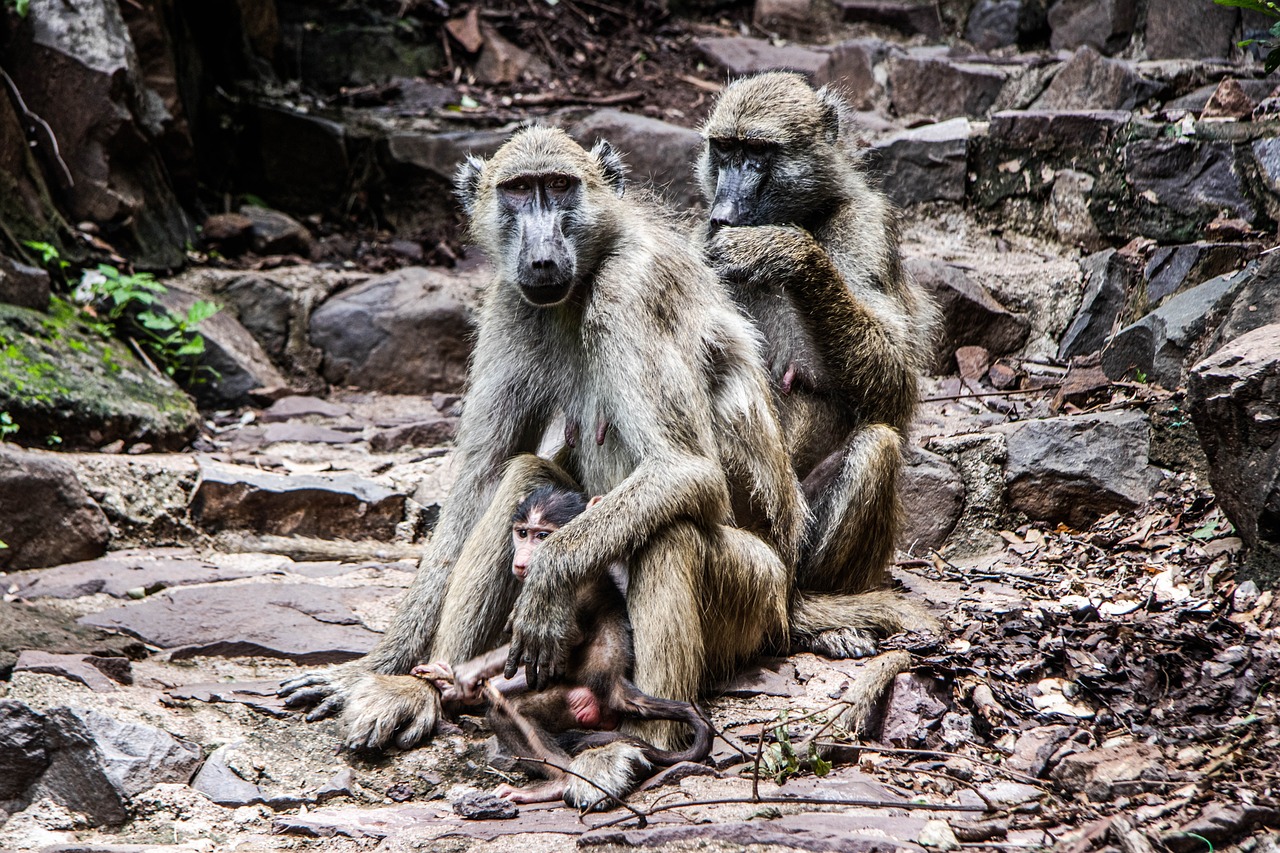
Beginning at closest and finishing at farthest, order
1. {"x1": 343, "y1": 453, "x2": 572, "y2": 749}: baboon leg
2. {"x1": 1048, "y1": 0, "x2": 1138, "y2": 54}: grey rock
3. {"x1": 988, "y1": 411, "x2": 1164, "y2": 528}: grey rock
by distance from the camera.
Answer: {"x1": 343, "y1": 453, "x2": 572, "y2": 749}: baboon leg → {"x1": 988, "y1": 411, "x2": 1164, "y2": 528}: grey rock → {"x1": 1048, "y1": 0, "x2": 1138, "y2": 54}: grey rock

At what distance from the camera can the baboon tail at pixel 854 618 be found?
14.7 feet

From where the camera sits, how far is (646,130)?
890 cm

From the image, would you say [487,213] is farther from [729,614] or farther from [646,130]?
[646,130]

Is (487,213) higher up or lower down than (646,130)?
lower down

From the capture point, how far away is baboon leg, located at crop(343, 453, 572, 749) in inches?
156

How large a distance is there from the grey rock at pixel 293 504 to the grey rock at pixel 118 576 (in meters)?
0.40

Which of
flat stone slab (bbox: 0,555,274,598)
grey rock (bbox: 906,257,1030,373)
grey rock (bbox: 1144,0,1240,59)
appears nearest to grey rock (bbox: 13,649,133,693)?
flat stone slab (bbox: 0,555,274,598)

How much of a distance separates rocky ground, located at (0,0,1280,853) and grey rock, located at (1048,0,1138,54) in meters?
0.04

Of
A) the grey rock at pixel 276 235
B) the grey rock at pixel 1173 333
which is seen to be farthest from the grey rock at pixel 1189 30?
the grey rock at pixel 276 235

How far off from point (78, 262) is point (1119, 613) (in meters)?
6.46

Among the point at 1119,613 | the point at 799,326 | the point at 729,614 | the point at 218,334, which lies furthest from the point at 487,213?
the point at 218,334

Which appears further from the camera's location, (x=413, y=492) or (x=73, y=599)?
(x=413, y=492)

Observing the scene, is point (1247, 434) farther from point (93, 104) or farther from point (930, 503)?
point (93, 104)

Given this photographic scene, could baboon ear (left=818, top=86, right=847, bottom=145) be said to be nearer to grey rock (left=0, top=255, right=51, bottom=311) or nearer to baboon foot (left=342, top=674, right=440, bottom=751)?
baboon foot (left=342, top=674, right=440, bottom=751)
